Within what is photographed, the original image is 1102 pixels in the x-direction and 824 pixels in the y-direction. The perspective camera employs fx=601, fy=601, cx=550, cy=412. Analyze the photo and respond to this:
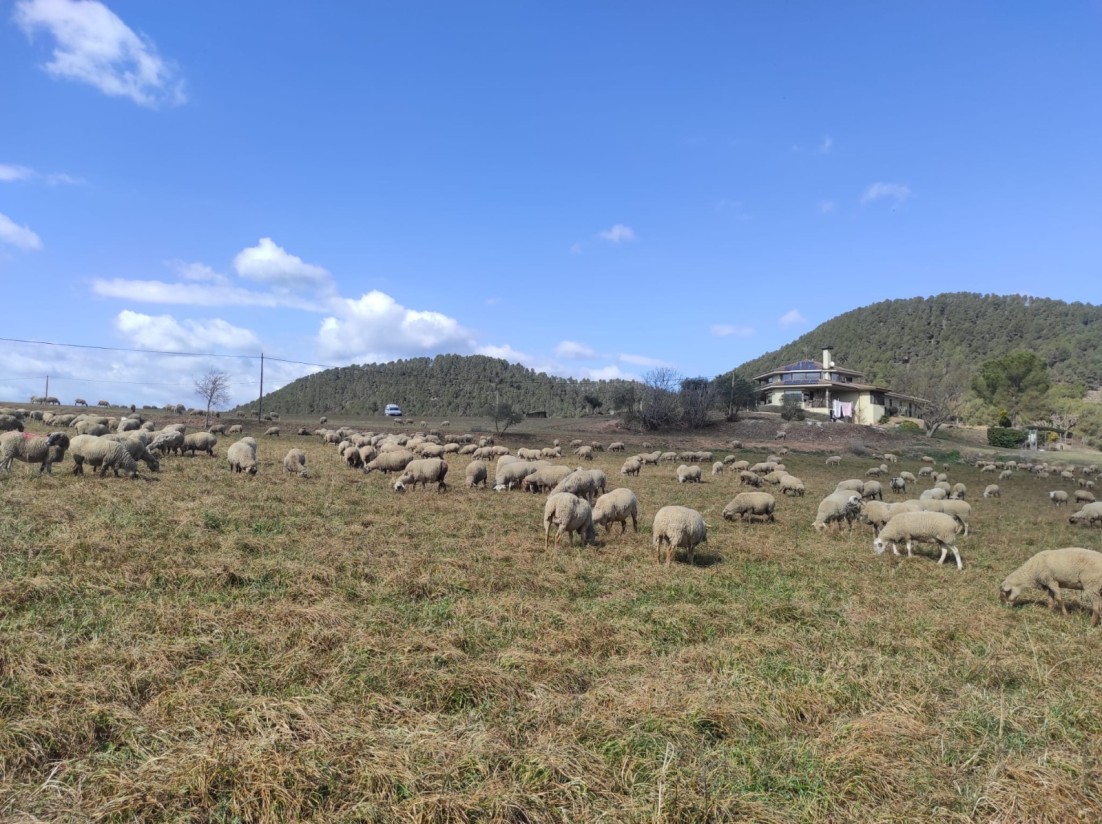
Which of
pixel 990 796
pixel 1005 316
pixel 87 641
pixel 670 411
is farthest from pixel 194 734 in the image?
pixel 1005 316

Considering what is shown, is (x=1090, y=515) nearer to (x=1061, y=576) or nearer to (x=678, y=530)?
(x=1061, y=576)

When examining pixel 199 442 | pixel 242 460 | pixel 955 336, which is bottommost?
pixel 242 460

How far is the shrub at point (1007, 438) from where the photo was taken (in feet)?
213

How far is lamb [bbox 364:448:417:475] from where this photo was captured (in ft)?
78.7

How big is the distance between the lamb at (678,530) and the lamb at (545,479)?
8.76m

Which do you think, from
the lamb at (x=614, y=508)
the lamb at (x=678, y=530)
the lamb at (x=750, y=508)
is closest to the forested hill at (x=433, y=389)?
the lamb at (x=750, y=508)

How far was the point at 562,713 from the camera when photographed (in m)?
5.25

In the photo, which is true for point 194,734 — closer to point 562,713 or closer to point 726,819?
point 562,713

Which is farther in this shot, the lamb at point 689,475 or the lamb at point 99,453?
the lamb at point 689,475

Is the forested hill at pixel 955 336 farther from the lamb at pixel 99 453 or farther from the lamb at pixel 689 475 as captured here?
the lamb at pixel 99 453

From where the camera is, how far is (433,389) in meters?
135

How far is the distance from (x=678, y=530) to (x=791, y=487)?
16.3 metres

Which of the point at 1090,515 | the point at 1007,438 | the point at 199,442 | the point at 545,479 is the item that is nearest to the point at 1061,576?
the point at 545,479

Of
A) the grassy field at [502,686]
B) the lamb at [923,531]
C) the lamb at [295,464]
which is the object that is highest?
the lamb at [295,464]
